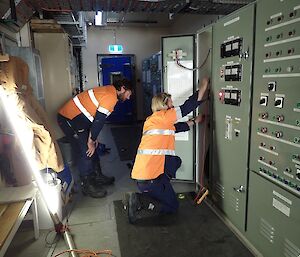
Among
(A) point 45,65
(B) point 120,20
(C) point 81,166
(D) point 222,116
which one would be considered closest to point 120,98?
(C) point 81,166

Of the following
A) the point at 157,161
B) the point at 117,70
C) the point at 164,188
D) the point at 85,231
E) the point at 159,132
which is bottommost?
the point at 85,231

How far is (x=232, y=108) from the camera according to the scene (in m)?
2.28

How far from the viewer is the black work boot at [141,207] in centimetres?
259

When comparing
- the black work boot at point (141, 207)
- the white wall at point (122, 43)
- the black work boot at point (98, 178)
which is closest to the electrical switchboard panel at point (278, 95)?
the black work boot at point (141, 207)

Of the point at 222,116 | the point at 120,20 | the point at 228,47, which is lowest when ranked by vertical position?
the point at 222,116

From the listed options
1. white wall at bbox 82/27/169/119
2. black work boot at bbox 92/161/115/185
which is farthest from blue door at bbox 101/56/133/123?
black work boot at bbox 92/161/115/185

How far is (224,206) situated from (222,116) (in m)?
0.90

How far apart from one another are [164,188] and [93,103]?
1340 millimetres

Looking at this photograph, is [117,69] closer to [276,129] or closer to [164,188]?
[164,188]

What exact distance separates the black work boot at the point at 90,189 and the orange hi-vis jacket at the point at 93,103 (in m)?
0.80

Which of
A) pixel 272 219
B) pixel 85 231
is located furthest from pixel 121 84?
pixel 272 219

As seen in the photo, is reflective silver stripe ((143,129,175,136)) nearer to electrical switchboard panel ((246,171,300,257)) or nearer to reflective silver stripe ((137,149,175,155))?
reflective silver stripe ((137,149,175,155))

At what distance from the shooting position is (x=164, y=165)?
2.67 meters

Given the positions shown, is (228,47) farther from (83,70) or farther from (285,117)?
(83,70)
